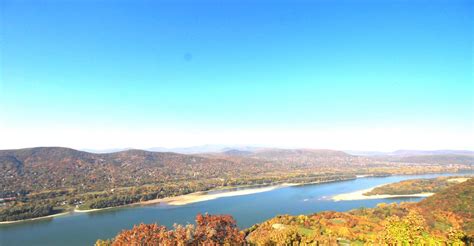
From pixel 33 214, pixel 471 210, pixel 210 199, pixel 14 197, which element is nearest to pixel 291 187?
pixel 210 199

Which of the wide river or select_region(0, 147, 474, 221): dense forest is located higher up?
select_region(0, 147, 474, 221): dense forest

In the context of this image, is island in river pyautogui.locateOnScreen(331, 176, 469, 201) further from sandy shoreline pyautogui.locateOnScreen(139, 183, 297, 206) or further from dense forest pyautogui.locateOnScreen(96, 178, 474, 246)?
dense forest pyautogui.locateOnScreen(96, 178, 474, 246)

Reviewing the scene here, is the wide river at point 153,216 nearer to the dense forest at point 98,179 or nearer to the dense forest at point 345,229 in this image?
the dense forest at point 98,179

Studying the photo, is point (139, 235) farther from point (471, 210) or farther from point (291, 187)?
point (291, 187)

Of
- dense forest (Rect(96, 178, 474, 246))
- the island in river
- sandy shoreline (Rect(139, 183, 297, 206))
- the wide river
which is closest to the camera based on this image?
dense forest (Rect(96, 178, 474, 246))

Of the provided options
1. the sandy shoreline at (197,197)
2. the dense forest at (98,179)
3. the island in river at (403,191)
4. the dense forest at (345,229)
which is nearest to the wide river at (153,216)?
the sandy shoreline at (197,197)

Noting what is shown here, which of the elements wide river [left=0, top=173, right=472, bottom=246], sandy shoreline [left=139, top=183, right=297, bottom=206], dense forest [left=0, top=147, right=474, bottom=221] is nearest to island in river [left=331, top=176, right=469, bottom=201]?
wide river [left=0, top=173, right=472, bottom=246]
